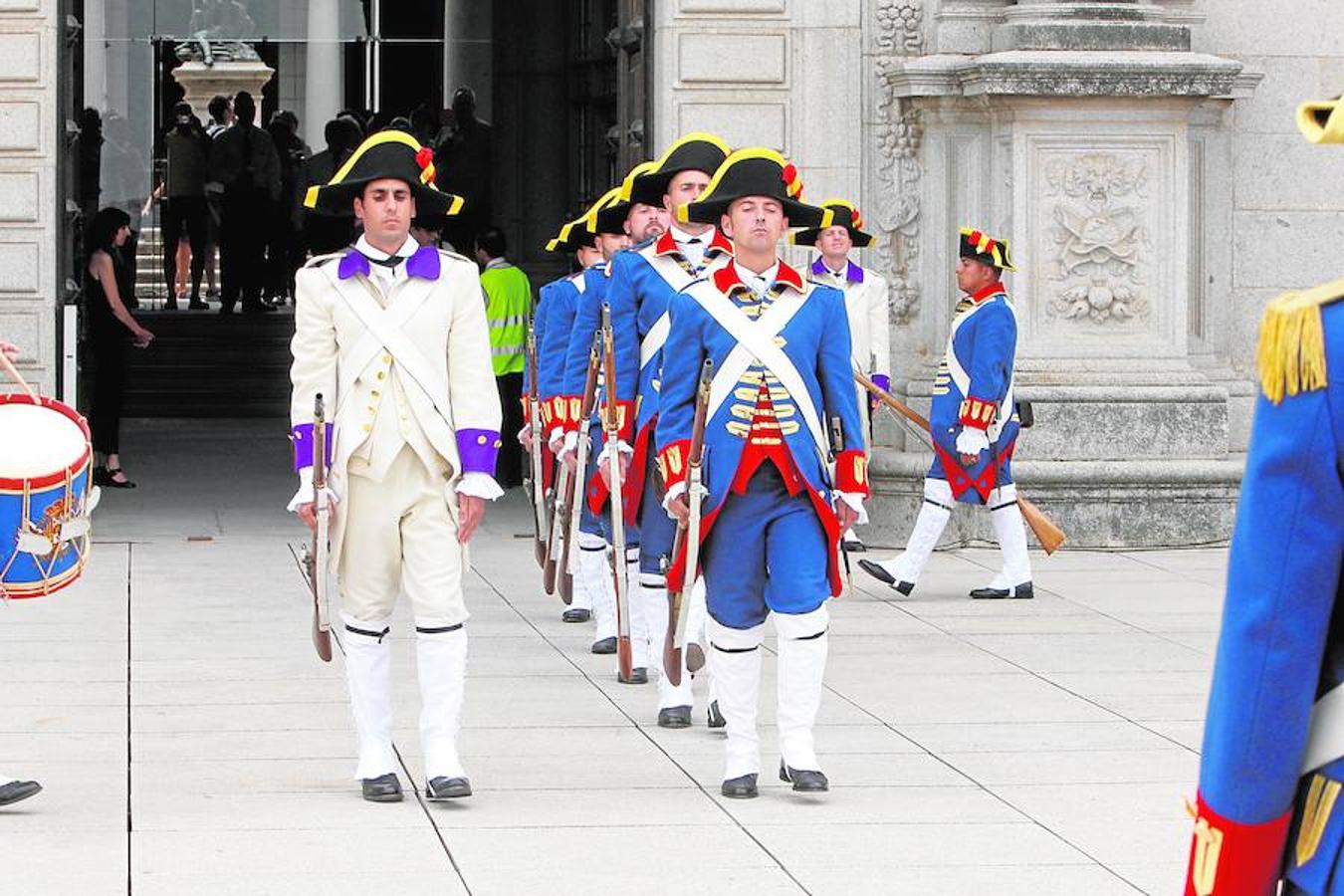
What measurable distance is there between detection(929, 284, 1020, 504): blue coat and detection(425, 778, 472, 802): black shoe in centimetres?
512

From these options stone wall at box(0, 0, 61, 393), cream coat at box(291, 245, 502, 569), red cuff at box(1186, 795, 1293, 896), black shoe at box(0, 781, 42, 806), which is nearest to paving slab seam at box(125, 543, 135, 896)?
black shoe at box(0, 781, 42, 806)

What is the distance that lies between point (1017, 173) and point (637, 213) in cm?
484

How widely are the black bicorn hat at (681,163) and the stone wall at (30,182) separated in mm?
5758

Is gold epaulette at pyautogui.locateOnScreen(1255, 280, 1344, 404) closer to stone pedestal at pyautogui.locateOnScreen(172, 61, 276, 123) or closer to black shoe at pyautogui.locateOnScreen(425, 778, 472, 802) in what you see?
black shoe at pyautogui.locateOnScreen(425, 778, 472, 802)

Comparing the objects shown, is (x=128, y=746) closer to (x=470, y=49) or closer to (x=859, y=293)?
(x=859, y=293)

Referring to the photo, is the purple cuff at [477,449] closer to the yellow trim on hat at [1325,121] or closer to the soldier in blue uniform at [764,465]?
the soldier in blue uniform at [764,465]

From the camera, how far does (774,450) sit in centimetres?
751

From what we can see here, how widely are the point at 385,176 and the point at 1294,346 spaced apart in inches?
193

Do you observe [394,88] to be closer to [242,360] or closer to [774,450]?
[242,360]

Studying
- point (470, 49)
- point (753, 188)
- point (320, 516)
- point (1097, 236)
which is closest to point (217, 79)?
point (470, 49)

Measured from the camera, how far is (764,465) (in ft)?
24.7

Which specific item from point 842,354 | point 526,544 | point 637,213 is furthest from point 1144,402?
point 842,354

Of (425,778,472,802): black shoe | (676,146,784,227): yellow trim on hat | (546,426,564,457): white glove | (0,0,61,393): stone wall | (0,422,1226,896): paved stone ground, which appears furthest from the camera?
(0,0,61,393): stone wall

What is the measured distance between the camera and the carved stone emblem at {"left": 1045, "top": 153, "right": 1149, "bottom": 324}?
1420cm
